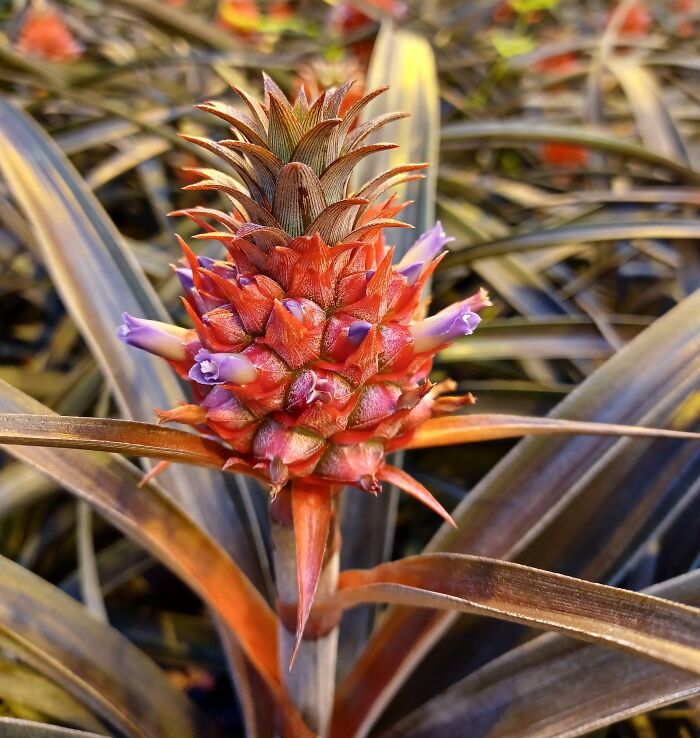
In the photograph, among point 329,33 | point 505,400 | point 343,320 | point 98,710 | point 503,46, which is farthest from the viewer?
point 329,33

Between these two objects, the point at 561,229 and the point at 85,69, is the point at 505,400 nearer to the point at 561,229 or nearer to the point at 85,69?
the point at 561,229

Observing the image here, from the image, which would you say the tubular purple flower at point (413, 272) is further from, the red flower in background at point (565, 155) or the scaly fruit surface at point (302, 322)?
the red flower in background at point (565, 155)

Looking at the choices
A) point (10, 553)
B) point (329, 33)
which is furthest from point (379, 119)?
point (329, 33)

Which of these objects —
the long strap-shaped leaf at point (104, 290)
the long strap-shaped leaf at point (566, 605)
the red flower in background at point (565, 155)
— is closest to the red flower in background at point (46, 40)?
the long strap-shaped leaf at point (104, 290)

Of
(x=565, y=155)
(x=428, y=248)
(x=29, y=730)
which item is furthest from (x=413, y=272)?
(x=565, y=155)

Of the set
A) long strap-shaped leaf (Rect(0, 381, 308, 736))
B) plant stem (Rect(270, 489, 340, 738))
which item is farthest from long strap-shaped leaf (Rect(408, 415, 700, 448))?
long strap-shaped leaf (Rect(0, 381, 308, 736))

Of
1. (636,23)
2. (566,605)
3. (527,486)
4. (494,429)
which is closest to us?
(566,605)

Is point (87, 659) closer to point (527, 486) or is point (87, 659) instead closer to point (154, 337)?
point (154, 337)
